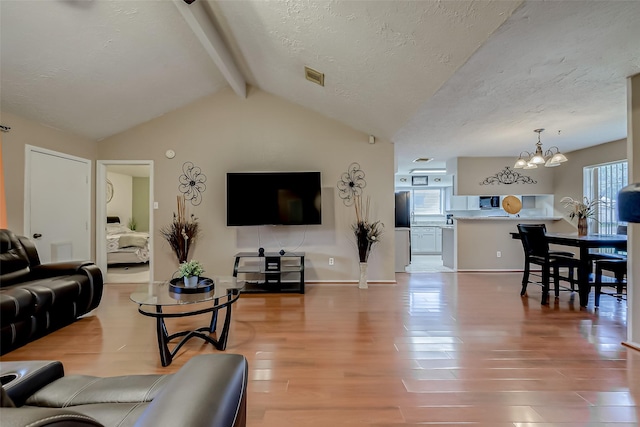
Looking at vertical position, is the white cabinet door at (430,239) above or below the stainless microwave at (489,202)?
below

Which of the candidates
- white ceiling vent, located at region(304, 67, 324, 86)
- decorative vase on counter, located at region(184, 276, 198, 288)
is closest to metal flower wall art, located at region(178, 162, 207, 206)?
white ceiling vent, located at region(304, 67, 324, 86)

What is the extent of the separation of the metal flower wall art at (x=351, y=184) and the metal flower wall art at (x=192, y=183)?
219 centimetres

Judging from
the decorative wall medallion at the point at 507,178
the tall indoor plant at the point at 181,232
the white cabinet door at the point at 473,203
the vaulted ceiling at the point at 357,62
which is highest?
the vaulted ceiling at the point at 357,62

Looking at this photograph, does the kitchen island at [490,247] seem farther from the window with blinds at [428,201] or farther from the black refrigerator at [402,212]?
the window with blinds at [428,201]

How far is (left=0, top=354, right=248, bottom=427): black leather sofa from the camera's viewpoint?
53cm

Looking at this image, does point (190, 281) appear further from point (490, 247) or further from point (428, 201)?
point (428, 201)

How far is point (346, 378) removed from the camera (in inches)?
76.4

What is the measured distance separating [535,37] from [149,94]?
4363mm

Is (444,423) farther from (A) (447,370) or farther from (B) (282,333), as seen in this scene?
(B) (282,333)

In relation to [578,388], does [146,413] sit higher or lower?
higher

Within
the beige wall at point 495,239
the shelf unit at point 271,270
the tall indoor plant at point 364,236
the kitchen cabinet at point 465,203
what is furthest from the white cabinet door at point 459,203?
the shelf unit at point 271,270

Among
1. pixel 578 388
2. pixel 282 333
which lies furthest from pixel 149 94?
pixel 578 388

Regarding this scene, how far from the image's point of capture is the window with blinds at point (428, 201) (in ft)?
28.5

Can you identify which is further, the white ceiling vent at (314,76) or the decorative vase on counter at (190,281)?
the white ceiling vent at (314,76)
